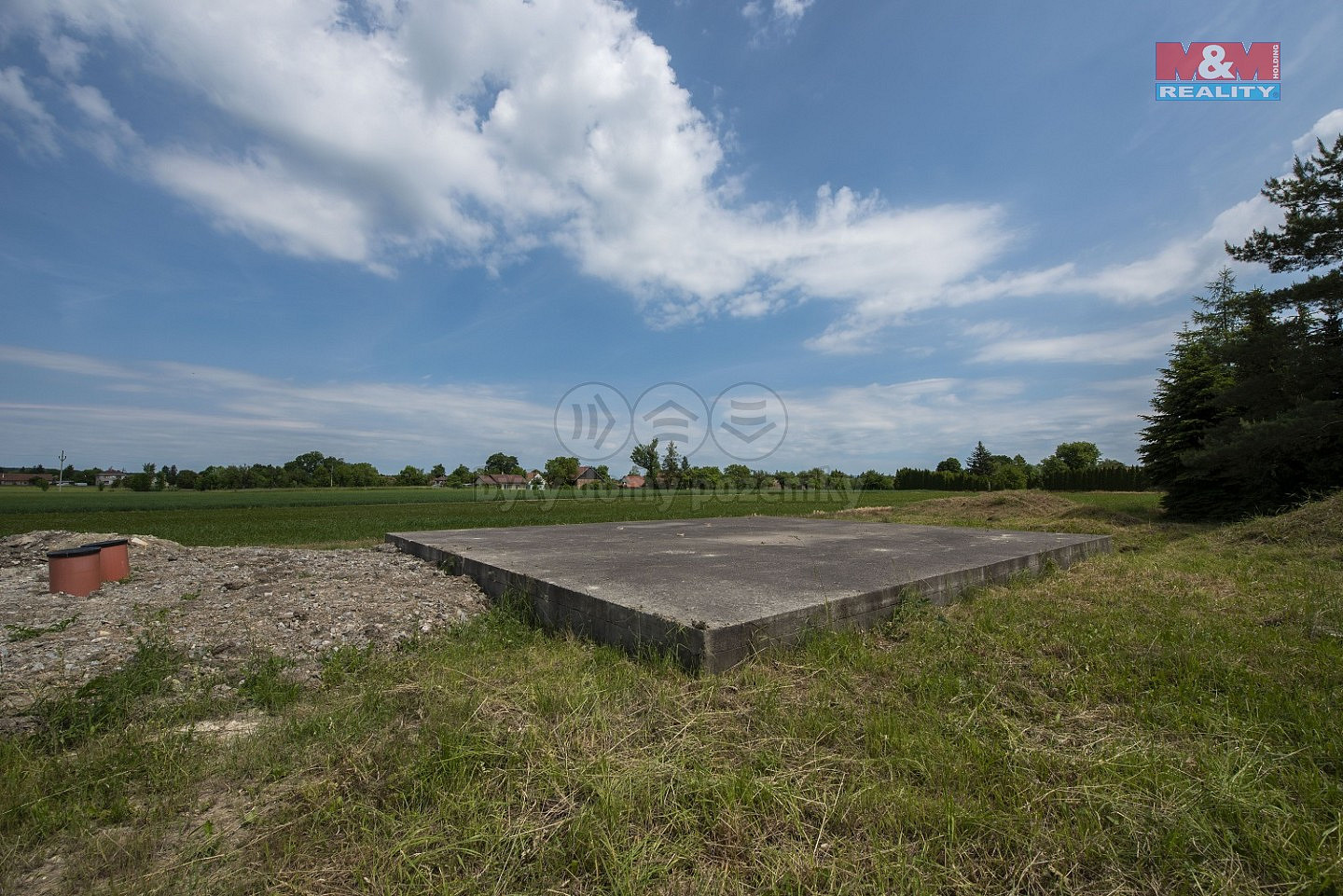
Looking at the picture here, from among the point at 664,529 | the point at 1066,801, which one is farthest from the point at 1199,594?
the point at 664,529

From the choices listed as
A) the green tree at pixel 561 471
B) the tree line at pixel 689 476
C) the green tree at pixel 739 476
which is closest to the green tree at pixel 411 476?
the tree line at pixel 689 476

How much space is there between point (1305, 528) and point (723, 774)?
1058 cm

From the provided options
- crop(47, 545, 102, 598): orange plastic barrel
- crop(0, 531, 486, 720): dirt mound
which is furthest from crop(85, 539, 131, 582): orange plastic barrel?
crop(47, 545, 102, 598): orange plastic barrel

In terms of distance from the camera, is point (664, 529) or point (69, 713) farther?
point (664, 529)

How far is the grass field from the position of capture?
5.27 ft

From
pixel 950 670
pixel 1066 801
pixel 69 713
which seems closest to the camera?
pixel 1066 801

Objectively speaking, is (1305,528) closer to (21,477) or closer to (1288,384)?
(1288,384)

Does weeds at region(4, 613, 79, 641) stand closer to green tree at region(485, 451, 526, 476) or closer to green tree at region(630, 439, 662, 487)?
green tree at region(630, 439, 662, 487)

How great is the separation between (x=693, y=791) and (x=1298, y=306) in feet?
58.5

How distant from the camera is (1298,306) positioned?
11.9 metres

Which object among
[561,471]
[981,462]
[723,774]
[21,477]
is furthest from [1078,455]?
[21,477]

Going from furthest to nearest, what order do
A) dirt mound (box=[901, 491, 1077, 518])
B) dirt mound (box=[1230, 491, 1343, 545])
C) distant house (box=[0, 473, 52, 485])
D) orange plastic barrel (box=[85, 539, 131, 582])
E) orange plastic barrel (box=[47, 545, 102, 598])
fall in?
distant house (box=[0, 473, 52, 485]) → dirt mound (box=[901, 491, 1077, 518]) → dirt mound (box=[1230, 491, 1343, 545]) → orange plastic barrel (box=[85, 539, 131, 582]) → orange plastic barrel (box=[47, 545, 102, 598])

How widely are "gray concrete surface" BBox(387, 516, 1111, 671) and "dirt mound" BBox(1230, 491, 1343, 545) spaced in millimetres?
2562

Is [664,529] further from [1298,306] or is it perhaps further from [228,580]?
[1298,306]
